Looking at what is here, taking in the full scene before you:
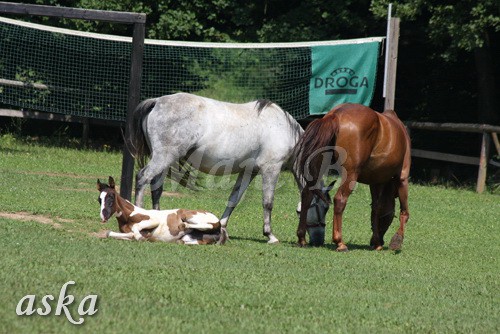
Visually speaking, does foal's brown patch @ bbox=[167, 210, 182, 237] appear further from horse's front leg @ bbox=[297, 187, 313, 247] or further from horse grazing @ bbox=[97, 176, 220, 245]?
horse's front leg @ bbox=[297, 187, 313, 247]

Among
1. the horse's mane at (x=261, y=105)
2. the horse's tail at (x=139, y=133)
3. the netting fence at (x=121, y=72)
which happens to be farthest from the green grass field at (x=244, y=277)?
the netting fence at (x=121, y=72)

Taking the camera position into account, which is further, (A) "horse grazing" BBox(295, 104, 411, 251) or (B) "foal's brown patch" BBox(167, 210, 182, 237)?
(A) "horse grazing" BBox(295, 104, 411, 251)

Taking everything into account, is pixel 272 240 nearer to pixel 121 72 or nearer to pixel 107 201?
pixel 107 201

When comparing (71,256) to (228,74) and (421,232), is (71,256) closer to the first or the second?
(421,232)

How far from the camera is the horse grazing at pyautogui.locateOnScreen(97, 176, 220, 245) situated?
1002 cm

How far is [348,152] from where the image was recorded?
10.8m

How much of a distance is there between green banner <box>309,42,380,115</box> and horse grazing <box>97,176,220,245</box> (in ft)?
26.8

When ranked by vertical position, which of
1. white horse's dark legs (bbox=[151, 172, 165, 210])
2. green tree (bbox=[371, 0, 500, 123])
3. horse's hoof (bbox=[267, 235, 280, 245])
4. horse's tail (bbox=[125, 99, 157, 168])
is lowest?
horse's hoof (bbox=[267, 235, 280, 245])

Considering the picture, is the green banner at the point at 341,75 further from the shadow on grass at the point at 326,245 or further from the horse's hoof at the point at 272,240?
the horse's hoof at the point at 272,240

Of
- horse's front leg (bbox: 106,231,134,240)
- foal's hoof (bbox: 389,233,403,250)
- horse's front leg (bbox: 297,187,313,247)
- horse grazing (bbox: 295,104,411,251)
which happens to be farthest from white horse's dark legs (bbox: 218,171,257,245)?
foal's hoof (bbox: 389,233,403,250)

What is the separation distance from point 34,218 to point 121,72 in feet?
33.0

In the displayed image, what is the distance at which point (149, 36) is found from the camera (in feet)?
76.1

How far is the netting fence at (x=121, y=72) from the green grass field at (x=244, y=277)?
5678 millimetres

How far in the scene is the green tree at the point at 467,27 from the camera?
64.3ft
